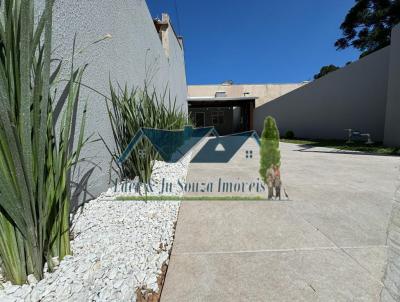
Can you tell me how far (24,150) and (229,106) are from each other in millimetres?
20478

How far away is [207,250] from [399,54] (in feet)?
32.9

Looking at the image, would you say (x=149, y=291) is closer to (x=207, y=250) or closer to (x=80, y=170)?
(x=207, y=250)

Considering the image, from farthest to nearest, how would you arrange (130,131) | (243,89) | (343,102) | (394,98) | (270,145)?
(243,89) → (343,102) → (394,98) → (270,145) → (130,131)

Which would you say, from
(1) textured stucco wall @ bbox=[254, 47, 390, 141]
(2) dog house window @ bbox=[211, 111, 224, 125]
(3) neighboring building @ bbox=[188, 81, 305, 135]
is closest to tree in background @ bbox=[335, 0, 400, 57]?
(3) neighboring building @ bbox=[188, 81, 305, 135]

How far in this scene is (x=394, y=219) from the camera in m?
2.51

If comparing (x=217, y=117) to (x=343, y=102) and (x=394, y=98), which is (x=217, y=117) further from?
(x=394, y=98)

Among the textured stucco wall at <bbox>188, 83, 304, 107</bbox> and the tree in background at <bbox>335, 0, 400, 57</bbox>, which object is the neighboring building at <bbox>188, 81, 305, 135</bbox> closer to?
the textured stucco wall at <bbox>188, 83, 304, 107</bbox>

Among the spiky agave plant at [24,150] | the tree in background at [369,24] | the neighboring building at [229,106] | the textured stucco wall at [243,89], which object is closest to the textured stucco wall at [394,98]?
the neighboring building at [229,106]

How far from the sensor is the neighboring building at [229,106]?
1967cm

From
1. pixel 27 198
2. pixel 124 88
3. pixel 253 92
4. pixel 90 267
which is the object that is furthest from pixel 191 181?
pixel 253 92

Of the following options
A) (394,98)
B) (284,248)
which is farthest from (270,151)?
(394,98)

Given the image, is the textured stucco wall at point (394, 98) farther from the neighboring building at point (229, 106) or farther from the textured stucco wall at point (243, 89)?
the textured stucco wall at point (243, 89)

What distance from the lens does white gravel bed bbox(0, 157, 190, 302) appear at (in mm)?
1324

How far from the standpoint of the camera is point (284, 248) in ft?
6.40
